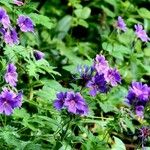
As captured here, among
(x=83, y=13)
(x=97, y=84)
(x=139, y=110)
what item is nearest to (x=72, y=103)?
(x=97, y=84)

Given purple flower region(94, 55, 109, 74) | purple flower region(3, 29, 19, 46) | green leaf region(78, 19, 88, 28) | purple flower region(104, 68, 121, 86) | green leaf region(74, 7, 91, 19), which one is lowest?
green leaf region(78, 19, 88, 28)

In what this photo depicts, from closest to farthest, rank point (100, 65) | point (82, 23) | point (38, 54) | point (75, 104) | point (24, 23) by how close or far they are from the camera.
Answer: point (75, 104)
point (100, 65)
point (24, 23)
point (38, 54)
point (82, 23)

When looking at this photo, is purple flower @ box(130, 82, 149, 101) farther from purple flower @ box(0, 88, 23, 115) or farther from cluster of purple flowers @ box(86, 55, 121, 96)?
purple flower @ box(0, 88, 23, 115)

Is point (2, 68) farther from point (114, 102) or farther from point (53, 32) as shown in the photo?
point (53, 32)

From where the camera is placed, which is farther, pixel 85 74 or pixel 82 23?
pixel 82 23

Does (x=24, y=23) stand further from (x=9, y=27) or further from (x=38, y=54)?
(x=38, y=54)

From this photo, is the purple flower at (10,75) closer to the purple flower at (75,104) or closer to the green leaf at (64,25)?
→ the purple flower at (75,104)

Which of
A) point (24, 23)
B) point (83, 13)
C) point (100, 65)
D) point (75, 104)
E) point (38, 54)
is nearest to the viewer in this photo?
point (75, 104)

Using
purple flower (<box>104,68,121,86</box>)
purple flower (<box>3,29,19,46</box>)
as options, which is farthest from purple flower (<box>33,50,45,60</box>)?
purple flower (<box>104,68,121,86</box>)
